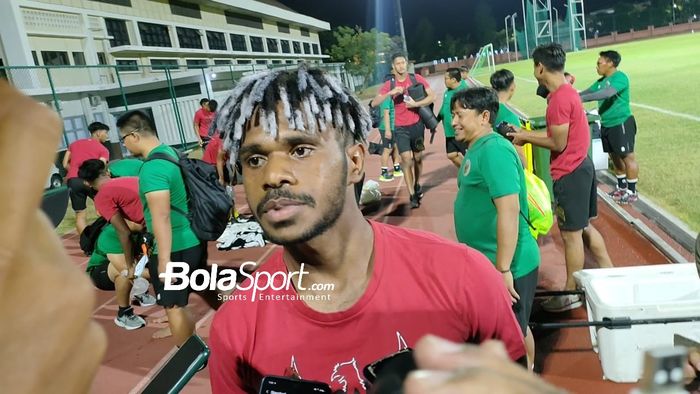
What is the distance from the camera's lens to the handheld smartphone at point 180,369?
1306 millimetres

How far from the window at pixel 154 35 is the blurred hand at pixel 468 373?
35.6 meters

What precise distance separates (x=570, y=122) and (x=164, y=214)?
11.0ft

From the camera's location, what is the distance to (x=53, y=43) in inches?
912

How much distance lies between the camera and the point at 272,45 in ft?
182

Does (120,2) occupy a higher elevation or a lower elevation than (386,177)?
higher

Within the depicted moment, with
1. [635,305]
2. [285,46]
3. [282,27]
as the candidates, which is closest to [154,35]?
[282,27]

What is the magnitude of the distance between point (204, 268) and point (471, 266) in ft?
10.2

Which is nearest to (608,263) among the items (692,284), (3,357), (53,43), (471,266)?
(692,284)

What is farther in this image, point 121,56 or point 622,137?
point 121,56

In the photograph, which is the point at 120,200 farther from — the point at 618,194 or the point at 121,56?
the point at 121,56

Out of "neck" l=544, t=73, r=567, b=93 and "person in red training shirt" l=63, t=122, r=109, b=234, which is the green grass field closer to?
"neck" l=544, t=73, r=567, b=93

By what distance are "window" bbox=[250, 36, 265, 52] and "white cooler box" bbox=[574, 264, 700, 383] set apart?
50.2m

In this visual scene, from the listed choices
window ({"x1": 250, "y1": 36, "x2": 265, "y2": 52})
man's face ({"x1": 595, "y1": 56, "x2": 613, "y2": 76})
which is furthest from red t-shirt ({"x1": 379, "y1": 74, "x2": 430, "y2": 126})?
window ({"x1": 250, "y1": 36, "x2": 265, "y2": 52})

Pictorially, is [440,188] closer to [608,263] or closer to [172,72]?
[608,263]
